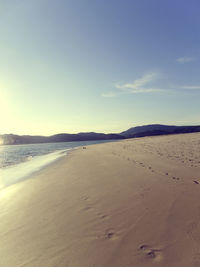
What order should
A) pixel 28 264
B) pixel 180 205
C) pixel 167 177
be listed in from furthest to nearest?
pixel 167 177
pixel 180 205
pixel 28 264

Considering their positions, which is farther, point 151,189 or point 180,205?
point 151,189

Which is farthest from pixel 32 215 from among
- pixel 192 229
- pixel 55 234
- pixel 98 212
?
pixel 192 229

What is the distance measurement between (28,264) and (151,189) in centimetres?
478

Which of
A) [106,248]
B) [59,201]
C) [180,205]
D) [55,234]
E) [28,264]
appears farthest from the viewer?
[59,201]

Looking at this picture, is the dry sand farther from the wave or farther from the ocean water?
the ocean water

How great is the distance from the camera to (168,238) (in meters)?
3.40

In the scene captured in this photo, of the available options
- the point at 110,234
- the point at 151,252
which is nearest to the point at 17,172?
the point at 110,234

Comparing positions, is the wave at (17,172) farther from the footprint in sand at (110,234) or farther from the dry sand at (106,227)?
the footprint in sand at (110,234)

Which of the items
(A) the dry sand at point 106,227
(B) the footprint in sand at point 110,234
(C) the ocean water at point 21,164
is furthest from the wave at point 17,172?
(B) the footprint in sand at point 110,234

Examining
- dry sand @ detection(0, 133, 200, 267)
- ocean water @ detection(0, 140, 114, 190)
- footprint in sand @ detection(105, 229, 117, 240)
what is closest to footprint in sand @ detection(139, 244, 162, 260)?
dry sand @ detection(0, 133, 200, 267)

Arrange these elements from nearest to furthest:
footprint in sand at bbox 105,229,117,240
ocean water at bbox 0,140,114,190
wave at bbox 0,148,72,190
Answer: footprint in sand at bbox 105,229,117,240 → wave at bbox 0,148,72,190 → ocean water at bbox 0,140,114,190

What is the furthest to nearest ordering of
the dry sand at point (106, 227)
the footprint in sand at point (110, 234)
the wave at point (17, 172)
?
the wave at point (17, 172) < the footprint in sand at point (110, 234) < the dry sand at point (106, 227)

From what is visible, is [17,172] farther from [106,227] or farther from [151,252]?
[151,252]

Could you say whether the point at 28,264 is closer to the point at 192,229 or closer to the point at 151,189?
the point at 192,229
